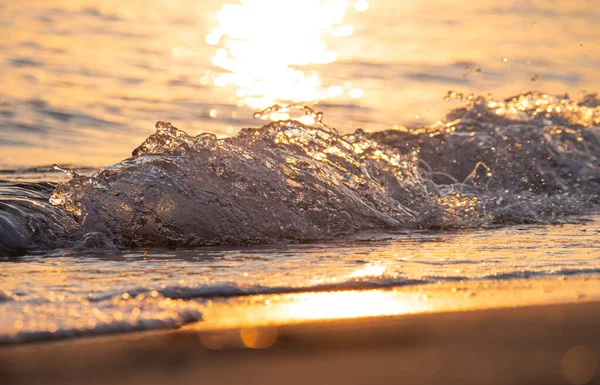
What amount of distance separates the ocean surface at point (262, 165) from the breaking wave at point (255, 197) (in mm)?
13

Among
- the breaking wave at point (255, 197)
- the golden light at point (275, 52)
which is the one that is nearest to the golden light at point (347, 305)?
the breaking wave at point (255, 197)

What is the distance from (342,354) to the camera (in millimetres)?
1797

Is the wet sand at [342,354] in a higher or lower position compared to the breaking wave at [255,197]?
lower

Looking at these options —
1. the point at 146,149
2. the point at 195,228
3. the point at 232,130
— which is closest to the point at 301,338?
the point at 195,228

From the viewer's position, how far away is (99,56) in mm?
8906

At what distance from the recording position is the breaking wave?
3531 millimetres

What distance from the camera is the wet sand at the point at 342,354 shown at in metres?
1.63

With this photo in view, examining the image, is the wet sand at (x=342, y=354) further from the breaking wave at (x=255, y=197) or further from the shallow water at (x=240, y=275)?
the breaking wave at (x=255, y=197)

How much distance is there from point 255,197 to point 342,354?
7.25ft

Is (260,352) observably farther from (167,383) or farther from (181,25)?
(181,25)

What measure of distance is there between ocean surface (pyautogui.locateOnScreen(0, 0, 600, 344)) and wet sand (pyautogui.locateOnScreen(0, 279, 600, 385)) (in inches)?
5.0

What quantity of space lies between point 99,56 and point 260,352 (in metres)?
7.62

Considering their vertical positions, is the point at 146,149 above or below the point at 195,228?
above

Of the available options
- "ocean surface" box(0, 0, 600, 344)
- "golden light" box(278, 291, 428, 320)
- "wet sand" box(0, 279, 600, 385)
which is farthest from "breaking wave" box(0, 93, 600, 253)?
"wet sand" box(0, 279, 600, 385)
